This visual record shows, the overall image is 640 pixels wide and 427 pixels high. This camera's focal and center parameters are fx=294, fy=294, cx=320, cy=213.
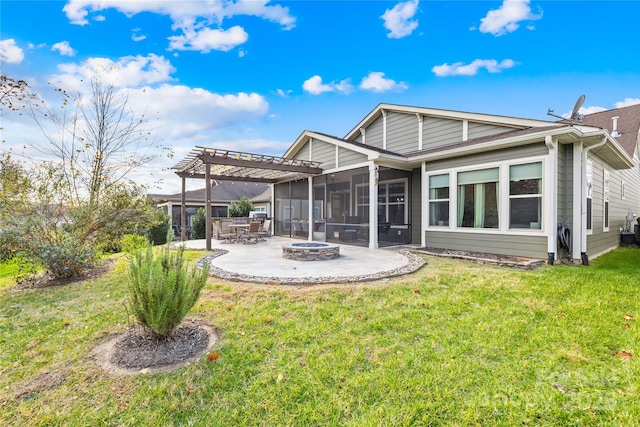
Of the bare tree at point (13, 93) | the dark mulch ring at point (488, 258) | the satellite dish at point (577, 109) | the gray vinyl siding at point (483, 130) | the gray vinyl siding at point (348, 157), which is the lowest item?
the dark mulch ring at point (488, 258)

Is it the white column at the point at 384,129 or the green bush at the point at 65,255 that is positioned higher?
the white column at the point at 384,129

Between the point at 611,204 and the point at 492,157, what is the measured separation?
242 inches

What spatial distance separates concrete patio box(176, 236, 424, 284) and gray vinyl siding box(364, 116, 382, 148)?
→ 540 cm

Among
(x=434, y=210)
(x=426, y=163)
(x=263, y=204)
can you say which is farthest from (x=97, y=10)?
(x=263, y=204)

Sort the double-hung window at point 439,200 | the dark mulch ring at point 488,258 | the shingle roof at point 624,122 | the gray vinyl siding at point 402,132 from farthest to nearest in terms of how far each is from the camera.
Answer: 1. the shingle roof at point 624,122
2. the gray vinyl siding at point 402,132
3. the double-hung window at point 439,200
4. the dark mulch ring at point 488,258

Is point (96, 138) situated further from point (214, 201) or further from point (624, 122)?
point (624, 122)

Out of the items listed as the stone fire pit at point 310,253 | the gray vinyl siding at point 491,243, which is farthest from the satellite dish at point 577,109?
the stone fire pit at point 310,253

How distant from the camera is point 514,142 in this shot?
7.01 metres

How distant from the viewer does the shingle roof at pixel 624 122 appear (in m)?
11.6

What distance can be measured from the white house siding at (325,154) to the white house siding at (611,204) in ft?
24.8

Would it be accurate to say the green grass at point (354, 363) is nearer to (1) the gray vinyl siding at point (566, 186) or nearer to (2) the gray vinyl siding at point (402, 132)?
(1) the gray vinyl siding at point (566, 186)

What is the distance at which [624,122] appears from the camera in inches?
519

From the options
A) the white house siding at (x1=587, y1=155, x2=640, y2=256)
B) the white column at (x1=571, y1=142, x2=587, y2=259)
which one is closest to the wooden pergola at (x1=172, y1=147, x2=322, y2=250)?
the white column at (x1=571, y1=142, x2=587, y2=259)

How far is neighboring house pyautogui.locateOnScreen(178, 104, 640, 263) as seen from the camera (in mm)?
6965
